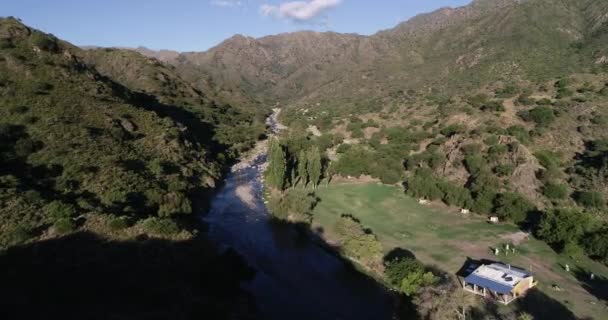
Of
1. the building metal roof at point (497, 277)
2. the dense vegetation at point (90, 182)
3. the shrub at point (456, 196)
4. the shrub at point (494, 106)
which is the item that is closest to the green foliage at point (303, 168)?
the dense vegetation at point (90, 182)

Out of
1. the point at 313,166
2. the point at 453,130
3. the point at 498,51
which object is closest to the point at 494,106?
the point at 453,130

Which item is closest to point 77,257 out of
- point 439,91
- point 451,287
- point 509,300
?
point 451,287

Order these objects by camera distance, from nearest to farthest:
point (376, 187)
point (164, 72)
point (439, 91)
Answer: point (376, 187)
point (439, 91)
point (164, 72)

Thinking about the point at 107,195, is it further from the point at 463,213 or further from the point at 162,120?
the point at 463,213

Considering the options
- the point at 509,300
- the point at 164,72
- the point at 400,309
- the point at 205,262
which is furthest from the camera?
the point at 164,72

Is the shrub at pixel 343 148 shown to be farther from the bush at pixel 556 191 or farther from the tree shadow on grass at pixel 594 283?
the tree shadow on grass at pixel 594 283

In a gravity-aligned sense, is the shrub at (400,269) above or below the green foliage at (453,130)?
below

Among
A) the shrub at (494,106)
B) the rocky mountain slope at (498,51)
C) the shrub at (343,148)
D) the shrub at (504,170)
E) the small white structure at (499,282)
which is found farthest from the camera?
the rocky mountain slope at (498,51)
